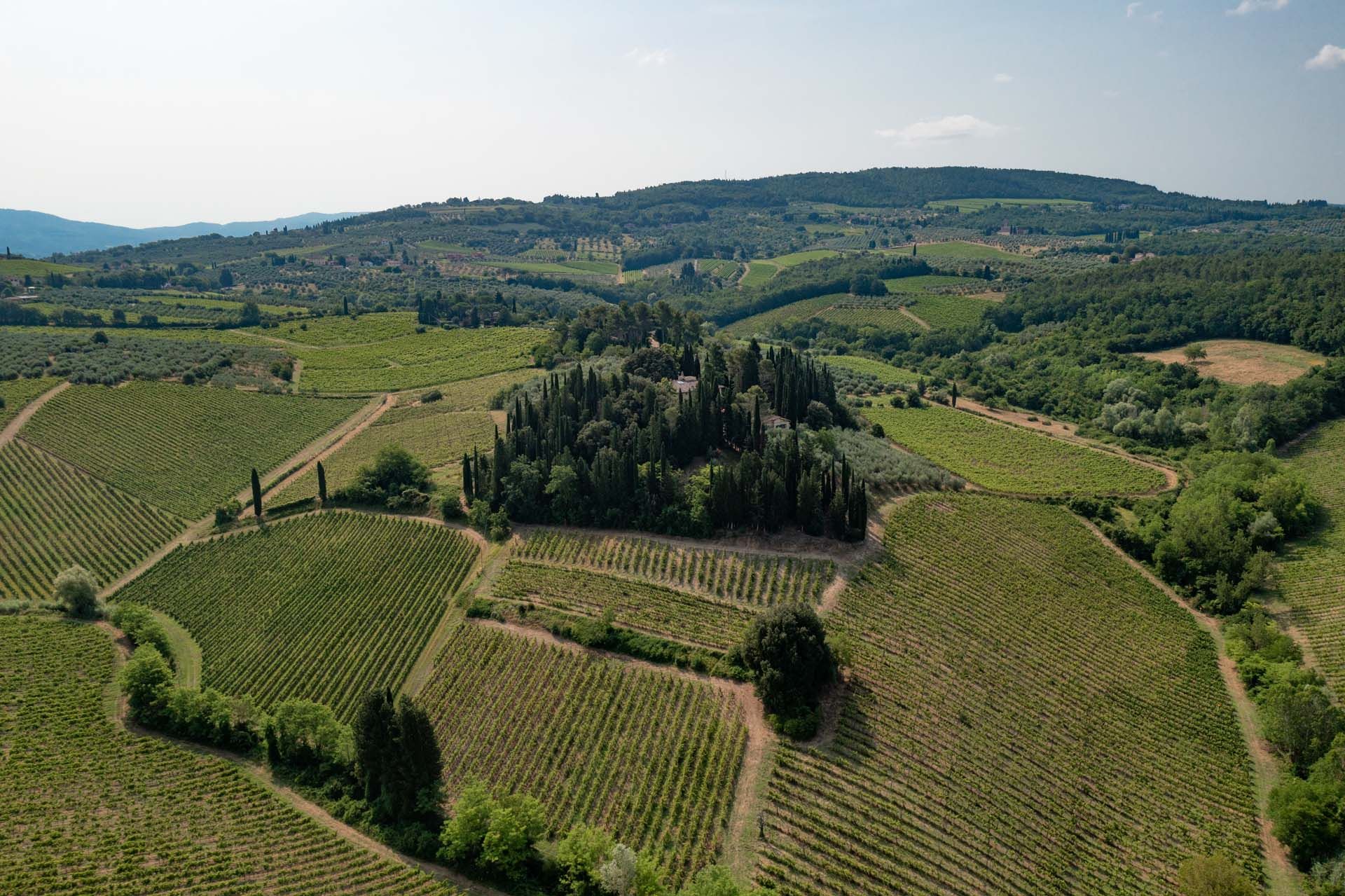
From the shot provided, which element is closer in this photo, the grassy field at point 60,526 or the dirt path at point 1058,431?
the grassy field at point 60,526

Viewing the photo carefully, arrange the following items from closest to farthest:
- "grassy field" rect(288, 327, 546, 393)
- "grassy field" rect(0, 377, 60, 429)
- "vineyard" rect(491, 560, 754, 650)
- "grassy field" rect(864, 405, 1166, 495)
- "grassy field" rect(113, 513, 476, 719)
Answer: "vineyard" rect(491, 560, 754, 650) → "grassy field" rect(113, 513, 476, 719) → "grassy field" rect(864, 405, 1166, 495) → "grassy field" rect(0, 377, 60, 429) → "grassy field" rect(288, 327, 546, 393)

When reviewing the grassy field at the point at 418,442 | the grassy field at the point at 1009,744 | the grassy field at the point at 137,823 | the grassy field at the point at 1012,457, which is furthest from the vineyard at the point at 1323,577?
the grassy field at the point at 418,442

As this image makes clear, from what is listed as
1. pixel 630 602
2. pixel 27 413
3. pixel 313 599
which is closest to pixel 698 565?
pixel 630 602

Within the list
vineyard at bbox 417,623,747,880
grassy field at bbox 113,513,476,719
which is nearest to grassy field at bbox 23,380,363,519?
grassy field at bbox 113,513,476,719

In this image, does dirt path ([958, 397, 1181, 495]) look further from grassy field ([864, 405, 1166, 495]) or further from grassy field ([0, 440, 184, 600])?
grassy field ([0, 440, 184, 600])

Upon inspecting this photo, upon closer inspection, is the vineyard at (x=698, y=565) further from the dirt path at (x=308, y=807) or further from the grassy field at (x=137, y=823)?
the grassy field at (x=137, y=823)
